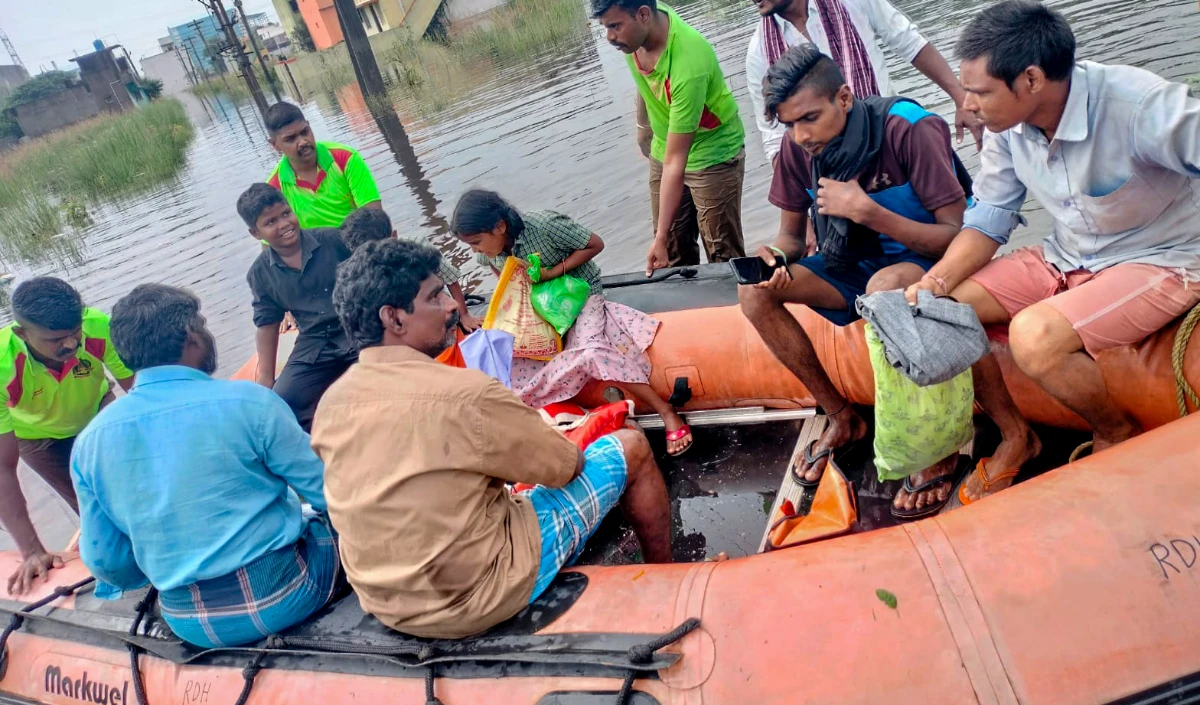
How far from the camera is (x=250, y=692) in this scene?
7.11 feet

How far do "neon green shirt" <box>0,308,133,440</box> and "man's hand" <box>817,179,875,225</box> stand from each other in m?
3.37

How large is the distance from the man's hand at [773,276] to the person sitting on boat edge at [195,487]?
1.52 m

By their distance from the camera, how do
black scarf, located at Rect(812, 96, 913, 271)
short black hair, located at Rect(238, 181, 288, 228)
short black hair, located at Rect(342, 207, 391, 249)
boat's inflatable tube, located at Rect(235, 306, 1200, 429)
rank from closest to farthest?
boat's inflatable tube, located at Rect(235, 306, 1200, 429)
black scarf, located at Rect(812, 96, 913, 271)
short black hair, located at Rect(238, 181, 288, 228)
short black hair, located at Rect(342, 207, 391, 249)

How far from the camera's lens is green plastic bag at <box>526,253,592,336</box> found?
125 inches

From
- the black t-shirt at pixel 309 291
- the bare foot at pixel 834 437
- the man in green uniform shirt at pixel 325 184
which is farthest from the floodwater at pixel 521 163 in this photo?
the man in green uniform shirt at pixel 325 184

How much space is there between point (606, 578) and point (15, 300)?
2825 mm

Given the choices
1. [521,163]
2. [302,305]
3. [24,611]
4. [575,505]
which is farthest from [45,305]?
[521,163]

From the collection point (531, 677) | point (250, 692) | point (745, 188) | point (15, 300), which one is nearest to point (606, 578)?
point (531, 677)

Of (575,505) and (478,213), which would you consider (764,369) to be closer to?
(575,505)

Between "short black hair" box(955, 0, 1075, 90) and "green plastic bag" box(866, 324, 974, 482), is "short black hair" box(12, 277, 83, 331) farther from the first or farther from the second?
"short black hair" box(955, 0, 1075, 90)

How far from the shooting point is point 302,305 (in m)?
3.78

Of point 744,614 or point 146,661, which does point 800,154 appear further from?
point 146,661

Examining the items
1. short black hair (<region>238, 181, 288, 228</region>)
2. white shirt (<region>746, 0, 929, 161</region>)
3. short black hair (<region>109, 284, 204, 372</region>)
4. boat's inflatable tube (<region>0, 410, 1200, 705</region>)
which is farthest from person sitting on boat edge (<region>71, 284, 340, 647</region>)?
white shirt (<region>746, 0, 929, 161</region>)

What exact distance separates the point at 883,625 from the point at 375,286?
146 cm
